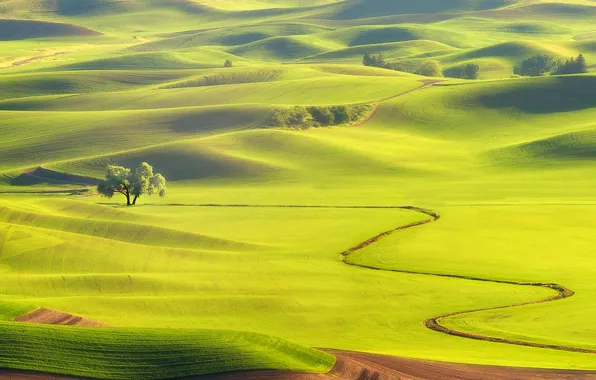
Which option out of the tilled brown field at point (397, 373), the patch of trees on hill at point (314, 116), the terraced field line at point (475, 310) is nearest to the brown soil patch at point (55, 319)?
the tilled brown field at point (397, 373)

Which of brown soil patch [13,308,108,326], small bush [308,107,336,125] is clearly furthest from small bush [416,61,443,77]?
brown soil patch [13,308,108,326]

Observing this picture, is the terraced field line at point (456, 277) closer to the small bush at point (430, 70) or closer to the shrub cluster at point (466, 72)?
the small bush at point (430, 70)

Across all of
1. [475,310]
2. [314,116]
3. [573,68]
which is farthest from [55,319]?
[573,68]

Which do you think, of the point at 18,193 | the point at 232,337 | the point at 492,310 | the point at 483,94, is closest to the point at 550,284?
the point at 492,310

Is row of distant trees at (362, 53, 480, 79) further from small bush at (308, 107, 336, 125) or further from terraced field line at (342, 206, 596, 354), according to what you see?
terraced field line at (342, 206, 596, 354)

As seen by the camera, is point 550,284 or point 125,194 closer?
point 550,284

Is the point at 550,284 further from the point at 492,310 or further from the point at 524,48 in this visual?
the point at 524,48
